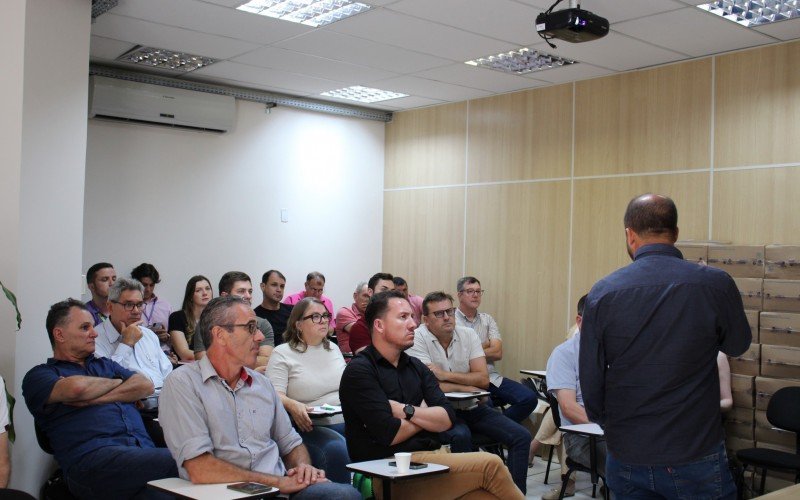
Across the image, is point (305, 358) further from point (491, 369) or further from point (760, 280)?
point (760, 280)

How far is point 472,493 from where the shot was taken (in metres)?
3.53

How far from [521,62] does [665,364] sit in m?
4.66

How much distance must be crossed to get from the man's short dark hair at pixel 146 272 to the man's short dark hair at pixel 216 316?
4.06 meters

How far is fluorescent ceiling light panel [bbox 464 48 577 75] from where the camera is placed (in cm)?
649

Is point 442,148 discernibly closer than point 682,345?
No

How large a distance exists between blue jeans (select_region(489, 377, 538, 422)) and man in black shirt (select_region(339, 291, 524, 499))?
99.5 inches

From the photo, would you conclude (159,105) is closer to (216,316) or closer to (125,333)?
(125,333)

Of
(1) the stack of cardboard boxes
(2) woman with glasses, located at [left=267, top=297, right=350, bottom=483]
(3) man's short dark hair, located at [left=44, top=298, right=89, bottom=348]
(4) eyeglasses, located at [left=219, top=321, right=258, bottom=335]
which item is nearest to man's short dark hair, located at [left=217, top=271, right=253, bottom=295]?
(2) woman with glasses, located at [left=267, top=297, right=350, bottom=483]

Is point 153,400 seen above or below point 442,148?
below

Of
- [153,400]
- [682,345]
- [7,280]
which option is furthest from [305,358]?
[682,345]

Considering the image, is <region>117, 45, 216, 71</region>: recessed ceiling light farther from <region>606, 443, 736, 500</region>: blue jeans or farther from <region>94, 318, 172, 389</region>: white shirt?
<region>606, 443, 736, 500</region>: blue jeans

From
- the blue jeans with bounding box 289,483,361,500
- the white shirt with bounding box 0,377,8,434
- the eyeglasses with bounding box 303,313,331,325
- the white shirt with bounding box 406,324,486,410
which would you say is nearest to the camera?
the blue jeans with bounding box 289,483,361,500

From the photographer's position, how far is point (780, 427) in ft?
16.6

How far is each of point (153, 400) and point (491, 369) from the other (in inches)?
132
